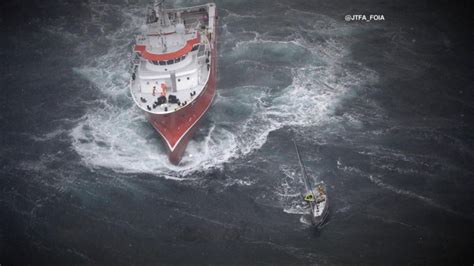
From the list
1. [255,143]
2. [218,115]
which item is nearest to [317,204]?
[255,143]

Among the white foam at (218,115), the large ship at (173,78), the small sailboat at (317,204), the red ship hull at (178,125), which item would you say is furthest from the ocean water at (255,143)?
the large ship at (173,78)

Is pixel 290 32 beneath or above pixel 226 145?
above

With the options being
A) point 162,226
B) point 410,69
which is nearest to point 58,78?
point 162,226

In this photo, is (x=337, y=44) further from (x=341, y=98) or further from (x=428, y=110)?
(x=428, y=110)

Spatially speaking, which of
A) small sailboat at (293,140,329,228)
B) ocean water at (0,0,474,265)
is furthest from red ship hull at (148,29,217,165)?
small sailboat at (293,140,329,228)

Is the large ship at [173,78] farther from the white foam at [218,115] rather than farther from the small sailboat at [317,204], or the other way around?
the small sailboat at [317,204]

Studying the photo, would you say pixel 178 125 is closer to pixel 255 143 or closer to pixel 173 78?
pixel 173 78

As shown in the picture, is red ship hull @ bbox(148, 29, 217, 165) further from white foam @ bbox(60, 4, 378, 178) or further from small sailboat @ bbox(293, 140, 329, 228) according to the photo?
small sailboat @ bbox(293, 140, 329, 228)
